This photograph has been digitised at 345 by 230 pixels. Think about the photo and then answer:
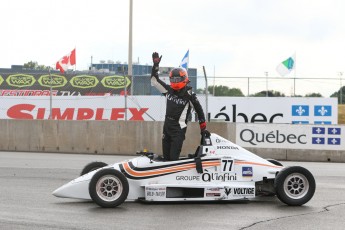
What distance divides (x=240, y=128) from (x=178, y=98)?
29.2ft

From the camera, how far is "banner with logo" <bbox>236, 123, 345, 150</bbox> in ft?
58.1

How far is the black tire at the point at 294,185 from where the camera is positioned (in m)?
8.70

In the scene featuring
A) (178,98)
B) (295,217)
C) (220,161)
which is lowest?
(295,217)

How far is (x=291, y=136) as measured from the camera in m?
17.9

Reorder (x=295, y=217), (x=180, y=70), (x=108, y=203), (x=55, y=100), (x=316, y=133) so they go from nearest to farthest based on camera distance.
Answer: (x=295, y=217)
(x=108, y=203)
(x=180, y=70)
(x=316, y=133)
(x=55, y=100)

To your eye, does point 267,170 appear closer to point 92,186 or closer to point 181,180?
point 181,180

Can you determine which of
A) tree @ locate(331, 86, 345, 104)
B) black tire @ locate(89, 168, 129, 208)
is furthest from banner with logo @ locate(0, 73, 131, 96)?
black tire @ locate(89, 168, 129, 208)

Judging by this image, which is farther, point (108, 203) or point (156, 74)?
point (156, 74)

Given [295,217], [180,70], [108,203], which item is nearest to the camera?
[295,217]

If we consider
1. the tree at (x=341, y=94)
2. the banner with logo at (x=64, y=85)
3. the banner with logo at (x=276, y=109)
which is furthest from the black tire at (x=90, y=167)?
the banner with logo at (x=64, y=85)

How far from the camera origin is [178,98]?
9.50 metres

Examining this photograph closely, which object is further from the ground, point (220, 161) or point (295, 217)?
point (220, 161)

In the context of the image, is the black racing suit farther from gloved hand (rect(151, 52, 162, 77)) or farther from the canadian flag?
the canadian flag

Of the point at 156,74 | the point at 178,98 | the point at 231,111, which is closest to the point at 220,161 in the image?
the point at 178,98
